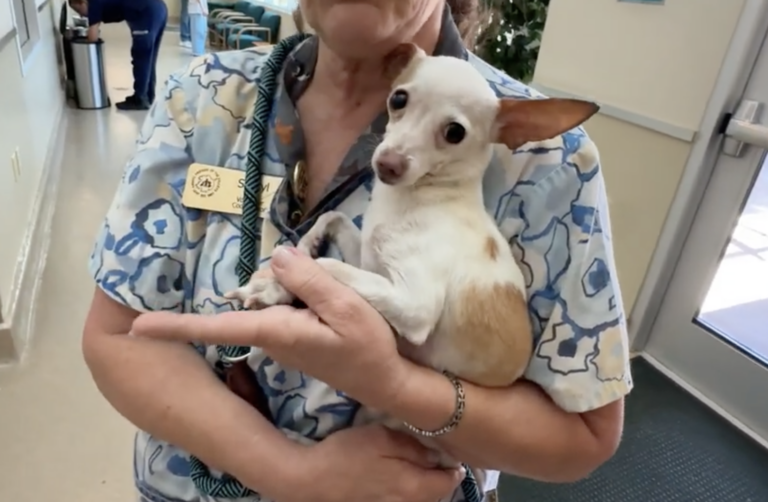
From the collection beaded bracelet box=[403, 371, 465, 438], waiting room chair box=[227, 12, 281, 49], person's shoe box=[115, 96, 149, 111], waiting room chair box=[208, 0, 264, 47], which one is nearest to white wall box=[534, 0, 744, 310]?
beaded bracelet box=[403, 371, 465, 438]

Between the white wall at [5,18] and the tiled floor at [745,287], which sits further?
the white wall at [5,18]

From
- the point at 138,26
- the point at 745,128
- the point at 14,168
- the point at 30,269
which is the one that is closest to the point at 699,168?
the point at 745,128

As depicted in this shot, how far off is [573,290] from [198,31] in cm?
813

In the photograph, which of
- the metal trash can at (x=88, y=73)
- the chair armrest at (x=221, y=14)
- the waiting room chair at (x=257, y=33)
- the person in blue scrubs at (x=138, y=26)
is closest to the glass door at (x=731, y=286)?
the person in blue scrubs at (x=138, y=26)

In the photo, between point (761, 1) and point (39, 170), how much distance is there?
310cm

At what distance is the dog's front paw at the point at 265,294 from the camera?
→ 0.57 metres

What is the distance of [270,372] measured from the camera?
2.29 ft

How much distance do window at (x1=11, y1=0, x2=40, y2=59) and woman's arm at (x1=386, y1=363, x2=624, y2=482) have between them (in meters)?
3.06

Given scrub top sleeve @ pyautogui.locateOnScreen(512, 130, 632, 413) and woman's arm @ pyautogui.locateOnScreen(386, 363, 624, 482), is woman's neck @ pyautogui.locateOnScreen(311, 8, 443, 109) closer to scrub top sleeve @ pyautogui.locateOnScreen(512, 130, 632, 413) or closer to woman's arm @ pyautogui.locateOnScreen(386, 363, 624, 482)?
scrub top sleeve @ pyautogui.locateOnScreen(512, 130, 632, 413)

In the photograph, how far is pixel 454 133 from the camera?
1.99ft

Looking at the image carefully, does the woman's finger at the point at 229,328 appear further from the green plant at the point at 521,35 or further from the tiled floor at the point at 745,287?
the green plant at the point at 521,35

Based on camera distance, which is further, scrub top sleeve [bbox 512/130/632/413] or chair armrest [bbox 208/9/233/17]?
chair armrest [bbox 208/9/233/17]

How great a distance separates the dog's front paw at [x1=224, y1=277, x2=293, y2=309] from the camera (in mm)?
572

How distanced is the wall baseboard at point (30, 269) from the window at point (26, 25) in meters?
Result: 0.56
